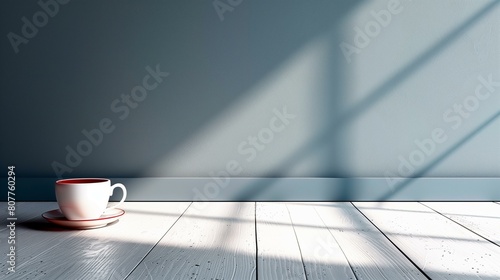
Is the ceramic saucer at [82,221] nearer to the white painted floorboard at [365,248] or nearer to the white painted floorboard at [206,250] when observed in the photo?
the white painted floorboard at [206,250]

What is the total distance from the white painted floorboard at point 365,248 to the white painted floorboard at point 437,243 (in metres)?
0.02

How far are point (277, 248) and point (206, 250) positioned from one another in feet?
0.40

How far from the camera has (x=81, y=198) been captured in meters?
0.99

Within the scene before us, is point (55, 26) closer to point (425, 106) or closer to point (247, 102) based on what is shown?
point (247, 102)

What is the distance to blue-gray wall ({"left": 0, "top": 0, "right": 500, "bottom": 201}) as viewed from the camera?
1434mm

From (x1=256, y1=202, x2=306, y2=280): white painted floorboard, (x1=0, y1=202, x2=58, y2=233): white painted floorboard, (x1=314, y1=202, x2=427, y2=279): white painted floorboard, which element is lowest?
(x1=314, y1=202, x2=427, y2=279): white painted floorboard

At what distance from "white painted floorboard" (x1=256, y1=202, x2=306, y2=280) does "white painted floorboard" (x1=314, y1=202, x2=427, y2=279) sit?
0.08m

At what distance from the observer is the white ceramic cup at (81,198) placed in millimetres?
990

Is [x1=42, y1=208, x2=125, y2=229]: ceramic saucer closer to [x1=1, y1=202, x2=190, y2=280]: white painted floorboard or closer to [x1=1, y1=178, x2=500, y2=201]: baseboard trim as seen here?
[x1=1, y1=202, x2=190, y2=280]: white painted floorboard

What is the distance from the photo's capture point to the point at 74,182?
3.44 feet

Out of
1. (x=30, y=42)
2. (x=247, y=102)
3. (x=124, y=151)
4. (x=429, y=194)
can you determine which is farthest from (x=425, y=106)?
(x=30, y=42)

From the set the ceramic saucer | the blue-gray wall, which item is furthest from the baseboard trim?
the ceramic saucer

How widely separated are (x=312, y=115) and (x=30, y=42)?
83 cm

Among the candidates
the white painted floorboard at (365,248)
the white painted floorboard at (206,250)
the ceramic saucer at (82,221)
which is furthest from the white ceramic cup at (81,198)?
the white painted floorboard at (365,248)
